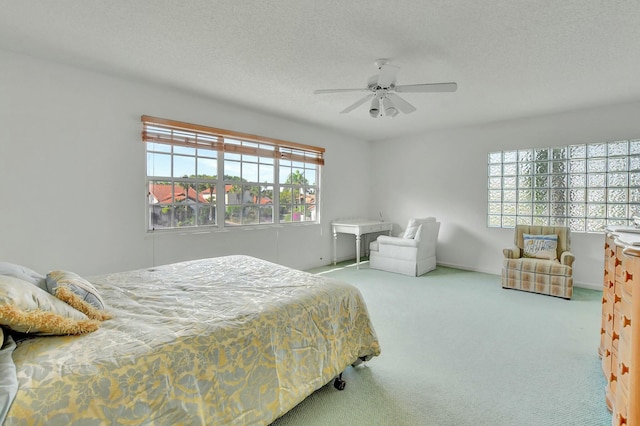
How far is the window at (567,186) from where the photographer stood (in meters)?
3.87

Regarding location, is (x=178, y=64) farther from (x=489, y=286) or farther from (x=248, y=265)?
(x=489, y=286)

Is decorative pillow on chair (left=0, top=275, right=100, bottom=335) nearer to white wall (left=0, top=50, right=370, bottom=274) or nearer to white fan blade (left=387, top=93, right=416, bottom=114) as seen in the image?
white wall (left=0, top=50, right=370, bottom=274)

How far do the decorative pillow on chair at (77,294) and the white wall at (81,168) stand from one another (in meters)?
1.72

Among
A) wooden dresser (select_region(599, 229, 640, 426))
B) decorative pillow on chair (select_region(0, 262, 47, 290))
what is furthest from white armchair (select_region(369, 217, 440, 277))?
decorative pillow on chair (select_region(0, 262, 47, 290))

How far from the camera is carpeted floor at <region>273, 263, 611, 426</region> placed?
1636mm

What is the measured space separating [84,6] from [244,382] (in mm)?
2463

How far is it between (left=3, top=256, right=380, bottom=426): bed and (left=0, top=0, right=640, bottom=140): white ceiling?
5.85ft

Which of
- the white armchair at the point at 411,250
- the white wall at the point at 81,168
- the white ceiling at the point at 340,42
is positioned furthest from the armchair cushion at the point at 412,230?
the white wall at the point at 81,168

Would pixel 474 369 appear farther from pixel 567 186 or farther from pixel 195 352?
pixel 567 186

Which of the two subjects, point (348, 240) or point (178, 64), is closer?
point (178, 64)

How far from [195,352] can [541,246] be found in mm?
4436

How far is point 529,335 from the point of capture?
2.60 m

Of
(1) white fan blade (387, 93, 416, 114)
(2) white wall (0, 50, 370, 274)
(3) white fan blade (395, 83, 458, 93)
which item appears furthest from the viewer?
(1) white fan blade (387, 93, 416, 114)

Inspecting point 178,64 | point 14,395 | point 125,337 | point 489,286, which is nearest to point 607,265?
point 489,286
